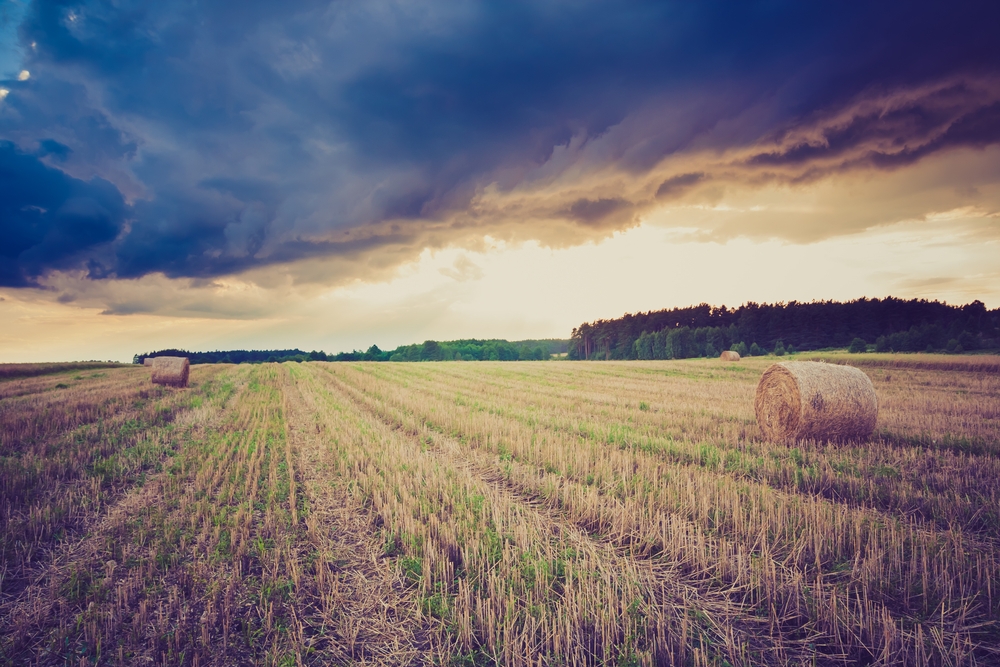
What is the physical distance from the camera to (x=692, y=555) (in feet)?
13.9

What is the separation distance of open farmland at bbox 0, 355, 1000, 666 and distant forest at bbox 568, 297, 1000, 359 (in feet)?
176

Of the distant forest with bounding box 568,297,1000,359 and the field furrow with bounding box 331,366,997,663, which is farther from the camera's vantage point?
the distant forest with bounding box 568,297,1000,359

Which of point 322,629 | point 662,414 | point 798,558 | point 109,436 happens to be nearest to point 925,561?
point 798,558

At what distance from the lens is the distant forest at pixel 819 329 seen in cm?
4766

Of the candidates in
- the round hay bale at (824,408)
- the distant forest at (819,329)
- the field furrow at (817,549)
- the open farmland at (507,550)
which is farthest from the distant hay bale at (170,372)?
the distant forest at (819,329)

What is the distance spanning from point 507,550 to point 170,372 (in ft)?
85.4

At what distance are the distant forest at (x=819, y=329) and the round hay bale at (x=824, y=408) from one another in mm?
47863

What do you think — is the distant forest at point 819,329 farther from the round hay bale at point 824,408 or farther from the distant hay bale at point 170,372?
the distant hay bale at point 170,372

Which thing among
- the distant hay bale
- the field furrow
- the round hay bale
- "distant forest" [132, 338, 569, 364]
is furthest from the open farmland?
"distant forest" [132, 338, 569, 364]

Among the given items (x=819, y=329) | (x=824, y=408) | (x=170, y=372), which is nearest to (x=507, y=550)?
(x=824, y=408)

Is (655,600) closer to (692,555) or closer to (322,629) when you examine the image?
(692,555)

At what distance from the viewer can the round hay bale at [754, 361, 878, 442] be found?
9.56m

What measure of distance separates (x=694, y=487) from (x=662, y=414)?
6.20 meters

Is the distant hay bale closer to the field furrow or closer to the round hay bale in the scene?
the field furrow
